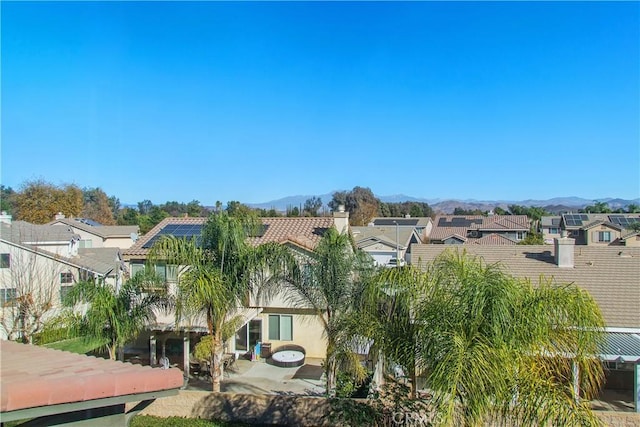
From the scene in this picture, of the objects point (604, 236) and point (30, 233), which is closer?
point (30, 233)

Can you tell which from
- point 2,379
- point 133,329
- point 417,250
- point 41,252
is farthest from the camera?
point 41,252

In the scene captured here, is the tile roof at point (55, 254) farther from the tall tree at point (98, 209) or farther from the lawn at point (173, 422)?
the tall tree at point (98, 209)

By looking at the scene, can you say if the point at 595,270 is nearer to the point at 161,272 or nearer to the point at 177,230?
the point at 161,272

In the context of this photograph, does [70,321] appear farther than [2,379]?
Yes

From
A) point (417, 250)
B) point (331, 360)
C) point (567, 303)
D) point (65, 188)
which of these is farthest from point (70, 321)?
point (65, 188)

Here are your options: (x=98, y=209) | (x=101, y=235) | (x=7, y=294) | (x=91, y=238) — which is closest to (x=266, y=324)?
(x=7, y=294)

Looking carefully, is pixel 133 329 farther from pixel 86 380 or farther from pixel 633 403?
pixel 633 403

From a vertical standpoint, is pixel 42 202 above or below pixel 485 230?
above
